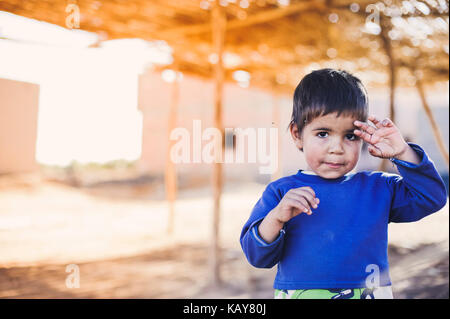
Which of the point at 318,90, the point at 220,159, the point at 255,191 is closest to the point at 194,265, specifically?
the point at 220,159

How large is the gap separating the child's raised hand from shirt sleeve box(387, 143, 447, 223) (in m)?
0.03

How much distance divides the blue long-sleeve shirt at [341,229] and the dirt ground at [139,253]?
1.86 metres

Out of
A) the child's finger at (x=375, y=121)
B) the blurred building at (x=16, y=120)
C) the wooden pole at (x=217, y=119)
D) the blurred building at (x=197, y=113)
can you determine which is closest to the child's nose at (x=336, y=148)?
the child's finger at (x=375, y=121)

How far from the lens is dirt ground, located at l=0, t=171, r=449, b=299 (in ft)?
11.2

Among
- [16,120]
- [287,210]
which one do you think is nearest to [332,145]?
[287,210]

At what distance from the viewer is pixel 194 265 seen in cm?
443

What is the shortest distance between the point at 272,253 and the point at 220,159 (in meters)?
2.58

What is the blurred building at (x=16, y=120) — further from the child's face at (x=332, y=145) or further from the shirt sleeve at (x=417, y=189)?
the shirt sleeve at (x=417, y=189)

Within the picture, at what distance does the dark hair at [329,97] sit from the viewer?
1022mm

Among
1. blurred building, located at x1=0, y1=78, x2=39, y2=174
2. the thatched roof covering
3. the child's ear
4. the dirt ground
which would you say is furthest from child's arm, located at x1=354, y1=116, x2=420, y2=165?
blurred building, located at x1=0, y1=78, x2=39, y2=174

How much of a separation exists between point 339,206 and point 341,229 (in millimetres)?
63

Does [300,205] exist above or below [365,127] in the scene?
below

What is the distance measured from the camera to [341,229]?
1024 millimetres

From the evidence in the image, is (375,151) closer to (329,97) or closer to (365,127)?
(365,127)
